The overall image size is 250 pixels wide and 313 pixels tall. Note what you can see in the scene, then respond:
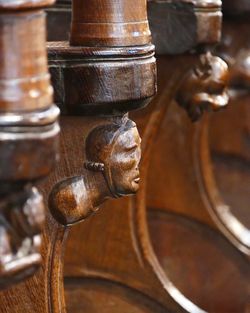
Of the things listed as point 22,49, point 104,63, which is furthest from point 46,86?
point 104,63

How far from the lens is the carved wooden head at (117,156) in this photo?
0.84m

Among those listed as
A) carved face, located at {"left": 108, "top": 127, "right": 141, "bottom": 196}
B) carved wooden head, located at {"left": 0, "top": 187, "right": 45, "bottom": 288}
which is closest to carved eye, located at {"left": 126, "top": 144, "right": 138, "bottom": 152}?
carved face, located at {"left": 108, "top": 127, "right": 141, "bottom": 196}

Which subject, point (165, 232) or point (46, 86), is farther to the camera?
point (165, 232)

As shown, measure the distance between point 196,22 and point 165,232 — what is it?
0.66 meters

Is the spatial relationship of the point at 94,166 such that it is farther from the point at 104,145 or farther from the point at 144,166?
the point at 144,166

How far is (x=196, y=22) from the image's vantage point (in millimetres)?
1162

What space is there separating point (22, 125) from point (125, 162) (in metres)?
0.29

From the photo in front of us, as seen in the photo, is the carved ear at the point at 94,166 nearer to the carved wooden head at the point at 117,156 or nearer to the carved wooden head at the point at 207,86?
the carved wooden head at the point at 117,156

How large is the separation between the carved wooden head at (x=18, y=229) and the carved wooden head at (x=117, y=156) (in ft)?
0.83

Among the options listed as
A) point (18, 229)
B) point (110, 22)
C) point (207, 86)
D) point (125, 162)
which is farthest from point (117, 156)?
point (207, 86)

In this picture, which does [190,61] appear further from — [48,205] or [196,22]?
[48,205]

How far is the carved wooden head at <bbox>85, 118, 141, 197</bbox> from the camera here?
2.74ft

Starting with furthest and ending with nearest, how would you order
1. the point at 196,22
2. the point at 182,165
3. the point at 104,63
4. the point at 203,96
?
1. the point at 182,165
2. the point at 203,96
3. the point at 196,22
4. the point at 104,63

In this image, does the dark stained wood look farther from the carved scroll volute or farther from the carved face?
the carved scroll volute
